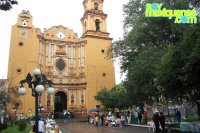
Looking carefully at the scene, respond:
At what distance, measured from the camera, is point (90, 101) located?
1548 inches

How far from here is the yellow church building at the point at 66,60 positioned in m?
37.3

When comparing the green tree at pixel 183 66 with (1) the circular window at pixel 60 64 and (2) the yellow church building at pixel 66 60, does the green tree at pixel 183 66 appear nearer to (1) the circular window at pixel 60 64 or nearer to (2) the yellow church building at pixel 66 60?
(2) the yellow church building at pixel 66 60

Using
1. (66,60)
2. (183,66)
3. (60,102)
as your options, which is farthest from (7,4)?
(66,60)

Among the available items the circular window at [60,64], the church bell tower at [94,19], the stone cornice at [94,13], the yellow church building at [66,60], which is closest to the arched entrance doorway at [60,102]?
the yellow church building at [66,60]

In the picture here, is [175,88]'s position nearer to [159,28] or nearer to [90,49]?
[159,28]

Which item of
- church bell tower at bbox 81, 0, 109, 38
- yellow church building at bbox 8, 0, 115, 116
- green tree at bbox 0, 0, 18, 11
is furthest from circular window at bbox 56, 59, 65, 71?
green tree at bbox 0, 0, 18, 11

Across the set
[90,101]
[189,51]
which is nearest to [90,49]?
[90,101]

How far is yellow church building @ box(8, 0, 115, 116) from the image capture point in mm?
37312

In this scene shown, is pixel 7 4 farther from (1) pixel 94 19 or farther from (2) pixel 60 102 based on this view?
(1) pixel 94 19

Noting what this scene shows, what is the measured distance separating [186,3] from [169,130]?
10.6 m

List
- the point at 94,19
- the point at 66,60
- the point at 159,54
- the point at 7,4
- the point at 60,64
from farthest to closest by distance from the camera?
the point at 94,19 → the point at 66,60 → the point at 60,64 → the point at 159,54 → the point at 7,4

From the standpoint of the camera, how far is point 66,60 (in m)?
42.0

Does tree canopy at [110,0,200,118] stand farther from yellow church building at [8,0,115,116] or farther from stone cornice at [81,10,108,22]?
stone cornice at [81,10,108,22]

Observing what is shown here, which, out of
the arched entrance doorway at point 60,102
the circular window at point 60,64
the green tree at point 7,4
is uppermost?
the circular window at point 60,64
